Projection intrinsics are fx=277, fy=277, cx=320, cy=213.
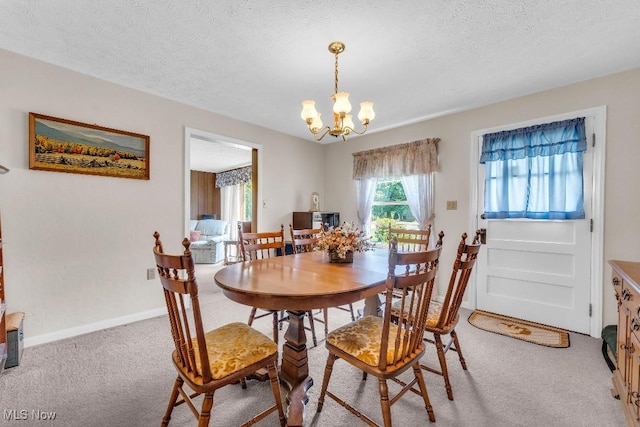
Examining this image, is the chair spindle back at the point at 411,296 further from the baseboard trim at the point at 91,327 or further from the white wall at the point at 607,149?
the baseboard trim at the point at 91,327

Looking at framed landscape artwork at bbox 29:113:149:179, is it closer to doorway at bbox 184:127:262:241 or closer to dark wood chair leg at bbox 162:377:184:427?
doorway at bbox 184:127:262:241

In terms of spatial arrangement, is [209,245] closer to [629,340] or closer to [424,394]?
[424,394]

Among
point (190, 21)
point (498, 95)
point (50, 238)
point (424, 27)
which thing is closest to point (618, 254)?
point (498, 95)

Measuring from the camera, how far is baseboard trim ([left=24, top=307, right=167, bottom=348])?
7.70 feet

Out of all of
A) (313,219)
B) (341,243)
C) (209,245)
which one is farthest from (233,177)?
(341,243)

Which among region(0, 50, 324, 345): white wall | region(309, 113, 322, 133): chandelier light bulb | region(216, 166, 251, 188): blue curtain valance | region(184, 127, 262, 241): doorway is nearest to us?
region(309, 113, 322, 133): chandelier light bulb

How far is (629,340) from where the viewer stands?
4.84 ft

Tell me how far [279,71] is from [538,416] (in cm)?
304

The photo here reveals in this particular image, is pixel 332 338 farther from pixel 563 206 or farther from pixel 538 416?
pixel 563 206

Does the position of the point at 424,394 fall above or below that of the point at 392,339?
below

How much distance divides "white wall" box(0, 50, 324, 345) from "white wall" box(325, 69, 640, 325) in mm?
2838

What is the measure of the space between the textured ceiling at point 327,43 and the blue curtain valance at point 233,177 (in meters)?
4.38

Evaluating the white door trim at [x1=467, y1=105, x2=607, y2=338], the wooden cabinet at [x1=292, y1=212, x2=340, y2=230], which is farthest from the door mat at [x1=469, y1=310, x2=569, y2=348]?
the wooden cabinet at [x1=292, y1=212, x2=340, y2=230]

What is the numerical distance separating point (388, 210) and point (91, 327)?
3.78m
